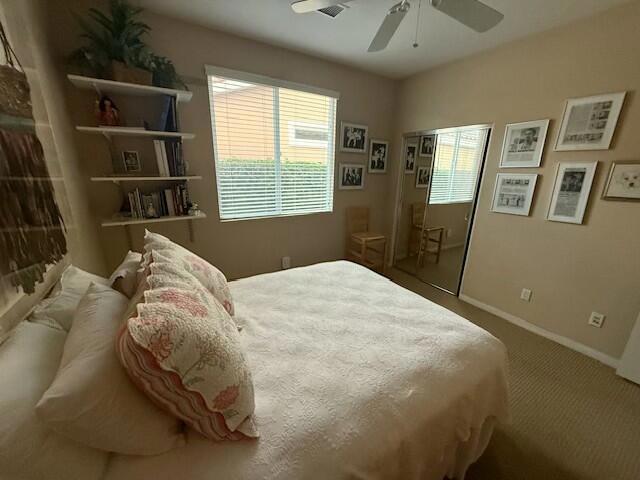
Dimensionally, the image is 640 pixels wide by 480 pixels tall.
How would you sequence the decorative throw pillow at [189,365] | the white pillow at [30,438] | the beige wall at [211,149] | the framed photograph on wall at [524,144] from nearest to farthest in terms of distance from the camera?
the white pillow at [30,438], the decorative throw pillow at [189,365], the beige wall at [211,149], the framed photograph on wall at [524,144]

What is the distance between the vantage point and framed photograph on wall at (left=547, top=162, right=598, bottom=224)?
77.1 inches

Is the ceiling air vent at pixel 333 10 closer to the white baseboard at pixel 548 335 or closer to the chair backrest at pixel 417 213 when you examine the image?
the chair backrest at pixel 417 213

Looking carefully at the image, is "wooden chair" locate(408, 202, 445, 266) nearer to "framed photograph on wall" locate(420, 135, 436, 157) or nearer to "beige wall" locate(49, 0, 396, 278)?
"beige wall" locate(49, 0, 396, 278)

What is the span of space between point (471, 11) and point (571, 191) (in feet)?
5.41

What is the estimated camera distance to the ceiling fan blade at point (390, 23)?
55.0 inches

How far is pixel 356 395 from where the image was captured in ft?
2.86

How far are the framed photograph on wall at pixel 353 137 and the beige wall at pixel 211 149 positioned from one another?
8 centimetres

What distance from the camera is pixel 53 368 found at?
2.39 feet

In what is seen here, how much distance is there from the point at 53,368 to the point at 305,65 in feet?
10.1

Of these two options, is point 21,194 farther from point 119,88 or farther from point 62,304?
point 119,88

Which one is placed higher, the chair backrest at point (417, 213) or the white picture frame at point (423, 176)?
the white picture frame at point (423, 176)

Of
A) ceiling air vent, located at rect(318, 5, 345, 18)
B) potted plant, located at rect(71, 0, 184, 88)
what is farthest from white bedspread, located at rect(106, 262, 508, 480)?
ceiling air vent, located at rect(318, 5, 345, 18)

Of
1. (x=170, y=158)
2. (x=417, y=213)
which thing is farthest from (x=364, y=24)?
(x=417, y=213)

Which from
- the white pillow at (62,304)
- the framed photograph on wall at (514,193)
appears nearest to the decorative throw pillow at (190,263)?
the white pillow at (62,304)
